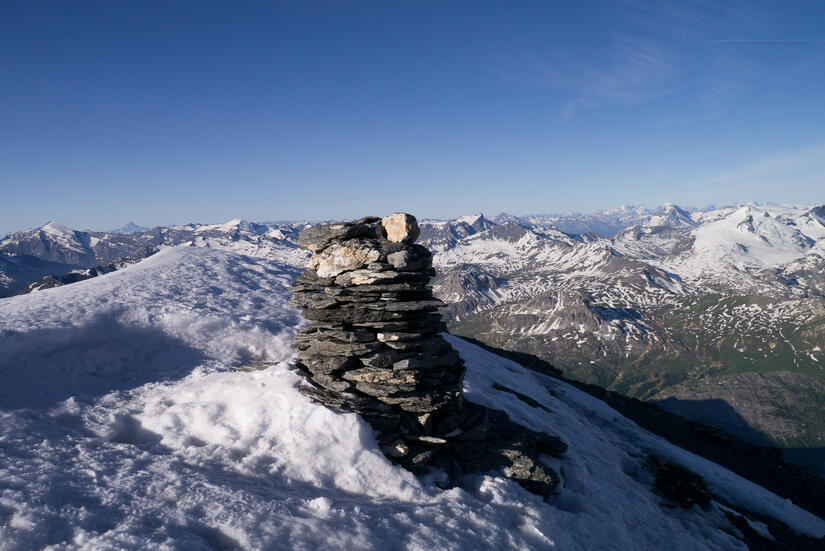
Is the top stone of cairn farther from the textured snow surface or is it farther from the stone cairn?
the textured snow surface

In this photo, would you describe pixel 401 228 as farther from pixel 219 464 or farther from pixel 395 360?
pixel 219 464

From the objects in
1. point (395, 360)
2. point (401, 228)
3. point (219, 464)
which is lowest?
point (219, 464)

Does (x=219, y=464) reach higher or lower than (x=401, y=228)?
lower

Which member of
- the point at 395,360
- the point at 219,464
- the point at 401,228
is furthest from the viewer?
the point at 401,228

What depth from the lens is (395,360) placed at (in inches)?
717

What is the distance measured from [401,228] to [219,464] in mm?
12753

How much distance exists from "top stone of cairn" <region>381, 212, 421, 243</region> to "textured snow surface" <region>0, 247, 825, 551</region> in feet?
28.6

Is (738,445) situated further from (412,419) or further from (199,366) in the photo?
(199,366)

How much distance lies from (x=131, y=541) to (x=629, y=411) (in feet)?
153

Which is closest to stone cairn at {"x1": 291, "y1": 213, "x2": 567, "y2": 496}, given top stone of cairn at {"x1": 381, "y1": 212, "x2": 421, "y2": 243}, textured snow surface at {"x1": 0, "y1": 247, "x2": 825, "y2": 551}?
top stone of cairn at {"x1": 381, "y1": 212, "x2": 421, "y2": 243}

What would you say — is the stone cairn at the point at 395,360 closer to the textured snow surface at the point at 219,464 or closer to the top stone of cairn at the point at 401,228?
the top stone of cairn at the point at 401,228

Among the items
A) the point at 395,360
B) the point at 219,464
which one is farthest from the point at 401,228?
the point at 219,464

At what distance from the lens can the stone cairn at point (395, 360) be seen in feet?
57.2

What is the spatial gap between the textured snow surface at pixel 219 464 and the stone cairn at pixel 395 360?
107cm
